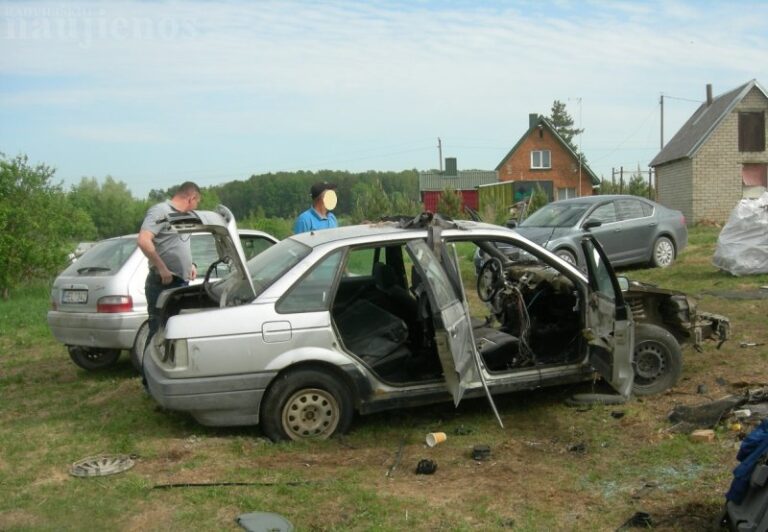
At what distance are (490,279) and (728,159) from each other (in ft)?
87.1

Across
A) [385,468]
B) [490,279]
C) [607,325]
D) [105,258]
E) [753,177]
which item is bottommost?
[385,468]

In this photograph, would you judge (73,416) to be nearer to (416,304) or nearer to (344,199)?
(416,304)

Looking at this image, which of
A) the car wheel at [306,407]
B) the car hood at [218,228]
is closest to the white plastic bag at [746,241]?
the car wheel at [306,407]

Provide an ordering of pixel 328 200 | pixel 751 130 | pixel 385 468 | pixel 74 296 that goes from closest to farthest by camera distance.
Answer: pixel 385 468, pixel 328 200, pixel 74 296, pixel 751 130

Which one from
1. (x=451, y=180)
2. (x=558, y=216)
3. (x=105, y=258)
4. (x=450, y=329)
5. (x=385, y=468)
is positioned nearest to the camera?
(x=385, y=468)

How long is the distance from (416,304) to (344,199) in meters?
54.1

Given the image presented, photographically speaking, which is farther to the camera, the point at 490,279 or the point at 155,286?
the point at 155,286

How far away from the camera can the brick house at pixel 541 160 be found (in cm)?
5138

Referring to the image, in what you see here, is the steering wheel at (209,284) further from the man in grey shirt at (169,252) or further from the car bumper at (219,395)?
the car bumper at (219,395)

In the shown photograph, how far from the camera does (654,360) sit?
641cm

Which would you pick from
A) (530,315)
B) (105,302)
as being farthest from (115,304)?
(530,315)

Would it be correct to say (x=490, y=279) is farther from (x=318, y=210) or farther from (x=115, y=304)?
(x=115, y=304)

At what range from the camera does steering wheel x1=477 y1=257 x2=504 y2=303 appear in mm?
6515

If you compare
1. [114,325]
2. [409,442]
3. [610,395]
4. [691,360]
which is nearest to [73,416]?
[114,325]
